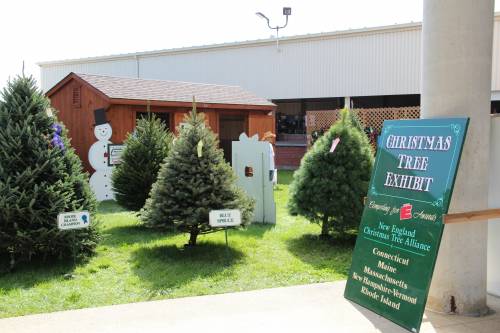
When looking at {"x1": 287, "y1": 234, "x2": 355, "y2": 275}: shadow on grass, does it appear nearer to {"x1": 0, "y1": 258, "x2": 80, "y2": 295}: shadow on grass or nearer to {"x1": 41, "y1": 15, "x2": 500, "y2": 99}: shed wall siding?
{"x1": 0, "y1": 258, "x2": 80, "y2": 295}: shadow on grass

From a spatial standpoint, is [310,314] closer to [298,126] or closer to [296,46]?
[296,46]

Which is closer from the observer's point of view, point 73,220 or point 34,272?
point 73,220

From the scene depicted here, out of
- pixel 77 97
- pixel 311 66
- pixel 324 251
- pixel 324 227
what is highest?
pixel 311 66

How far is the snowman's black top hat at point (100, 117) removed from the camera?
14.4 metres

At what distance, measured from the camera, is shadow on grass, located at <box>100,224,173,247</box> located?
8953 millimetres

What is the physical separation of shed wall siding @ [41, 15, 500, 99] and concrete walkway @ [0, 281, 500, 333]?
62.3 feet

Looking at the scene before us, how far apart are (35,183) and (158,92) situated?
9535 millimetres

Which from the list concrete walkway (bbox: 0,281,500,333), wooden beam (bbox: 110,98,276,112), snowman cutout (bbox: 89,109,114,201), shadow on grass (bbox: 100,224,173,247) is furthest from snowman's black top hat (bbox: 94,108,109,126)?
concrete walkway (bbox: 0,281,500,333)

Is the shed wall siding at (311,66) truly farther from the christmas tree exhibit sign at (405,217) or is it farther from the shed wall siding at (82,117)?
the christmas tree exhibit sign at (405,217)

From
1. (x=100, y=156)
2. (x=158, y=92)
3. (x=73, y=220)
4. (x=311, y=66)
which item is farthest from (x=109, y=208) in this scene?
(x=311, y=66)

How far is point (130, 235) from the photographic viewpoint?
9.53 m

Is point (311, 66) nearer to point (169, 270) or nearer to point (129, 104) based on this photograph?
point (129, 104)

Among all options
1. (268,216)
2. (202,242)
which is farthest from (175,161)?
(268,216)

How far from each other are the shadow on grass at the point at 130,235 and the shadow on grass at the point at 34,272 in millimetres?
1281
